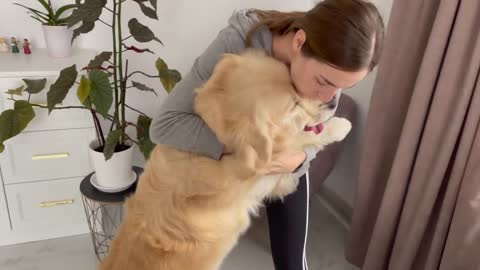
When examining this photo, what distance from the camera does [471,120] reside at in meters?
1.34

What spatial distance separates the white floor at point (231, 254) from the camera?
187cm

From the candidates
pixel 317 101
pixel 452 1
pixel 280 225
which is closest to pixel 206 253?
pixel 280 225

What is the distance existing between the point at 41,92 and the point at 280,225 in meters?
1.13

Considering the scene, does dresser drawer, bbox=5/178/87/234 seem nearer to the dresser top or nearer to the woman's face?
the dresser top

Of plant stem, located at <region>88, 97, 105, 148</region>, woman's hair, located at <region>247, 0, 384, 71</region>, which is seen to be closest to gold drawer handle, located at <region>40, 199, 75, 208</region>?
plant stem, located at <region>88, 97, 105, 148</region>

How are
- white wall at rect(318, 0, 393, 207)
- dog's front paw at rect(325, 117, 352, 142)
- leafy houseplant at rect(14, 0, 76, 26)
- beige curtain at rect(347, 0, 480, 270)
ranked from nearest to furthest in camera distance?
dog's front paw at rect(325, 117, 352, 142) → beige curtain at rect(347, 0, 480, 270) → leafy houseplant at rect(14, 0, 76, 26) → white wall at rect(318, 0, 393, 207)

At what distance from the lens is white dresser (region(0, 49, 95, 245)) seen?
69.9 inches

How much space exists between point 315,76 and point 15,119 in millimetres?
1243

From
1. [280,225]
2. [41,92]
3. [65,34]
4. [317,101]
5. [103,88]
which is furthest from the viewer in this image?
[65,34]

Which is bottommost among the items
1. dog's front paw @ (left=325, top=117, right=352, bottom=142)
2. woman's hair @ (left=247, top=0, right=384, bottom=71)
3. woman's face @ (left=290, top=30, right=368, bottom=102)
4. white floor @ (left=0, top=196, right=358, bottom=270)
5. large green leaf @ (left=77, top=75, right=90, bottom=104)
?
white floor @ (left=0, top=196, right=358, bottom=270)

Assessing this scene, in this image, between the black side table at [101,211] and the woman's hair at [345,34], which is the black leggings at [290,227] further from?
the black side table at [101,211]

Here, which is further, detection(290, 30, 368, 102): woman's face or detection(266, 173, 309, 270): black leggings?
detection(266, 173, 309, 270): black leggings

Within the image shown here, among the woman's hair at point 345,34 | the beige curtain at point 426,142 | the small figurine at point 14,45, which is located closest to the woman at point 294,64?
the woman's hair at point 345,34

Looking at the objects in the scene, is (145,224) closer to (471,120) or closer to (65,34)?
(471,120)
